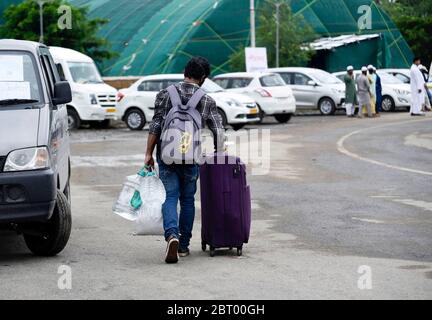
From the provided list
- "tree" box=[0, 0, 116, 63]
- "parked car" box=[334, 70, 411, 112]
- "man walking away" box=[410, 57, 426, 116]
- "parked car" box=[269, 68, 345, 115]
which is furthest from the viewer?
"tree" box=[0, 0, 116, 63]

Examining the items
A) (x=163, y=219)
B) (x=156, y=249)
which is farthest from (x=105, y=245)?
(x=163, y=219)

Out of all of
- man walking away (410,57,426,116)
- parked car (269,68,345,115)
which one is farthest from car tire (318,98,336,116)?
man walking away (410,57,426,116)

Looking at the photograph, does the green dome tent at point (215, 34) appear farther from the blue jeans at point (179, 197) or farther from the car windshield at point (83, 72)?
the blue jeans at point (179, 197)

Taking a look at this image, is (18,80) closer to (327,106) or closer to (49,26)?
(327,106)

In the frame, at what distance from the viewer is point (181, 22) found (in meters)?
49.7

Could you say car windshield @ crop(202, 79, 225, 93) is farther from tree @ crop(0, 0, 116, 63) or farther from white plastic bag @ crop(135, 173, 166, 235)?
white plastic bag @ crop(135, 173, 166, 235)

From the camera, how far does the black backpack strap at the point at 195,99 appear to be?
8.59 metres

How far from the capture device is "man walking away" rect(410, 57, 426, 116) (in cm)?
3384

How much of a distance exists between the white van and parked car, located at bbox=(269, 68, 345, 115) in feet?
23.7

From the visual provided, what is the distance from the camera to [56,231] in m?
8.81

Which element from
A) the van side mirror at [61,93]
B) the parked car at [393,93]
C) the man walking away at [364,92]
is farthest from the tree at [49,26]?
the van side mirror at [61,93]

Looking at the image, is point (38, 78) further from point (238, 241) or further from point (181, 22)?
point (181, 22)

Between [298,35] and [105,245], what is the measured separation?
3665 centimetres

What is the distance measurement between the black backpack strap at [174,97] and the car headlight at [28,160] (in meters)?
1.12
